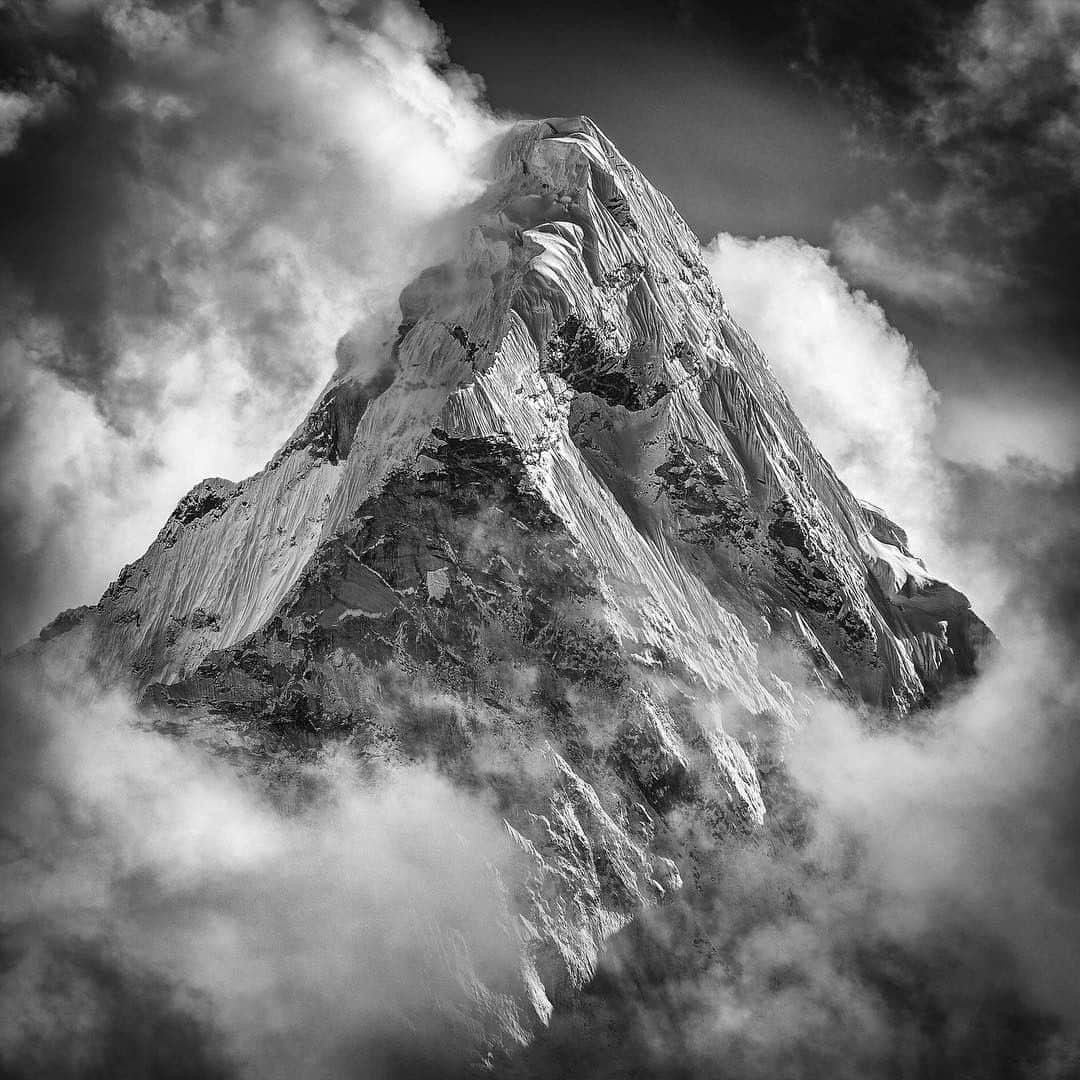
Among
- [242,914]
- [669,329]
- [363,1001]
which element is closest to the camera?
[363,1001]

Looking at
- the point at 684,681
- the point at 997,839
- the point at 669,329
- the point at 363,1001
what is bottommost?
the point at 997,839

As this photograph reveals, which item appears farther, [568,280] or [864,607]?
[864,607]

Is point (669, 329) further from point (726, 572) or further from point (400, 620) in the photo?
point (400, 620)

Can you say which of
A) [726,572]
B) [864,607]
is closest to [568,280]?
[726,572]

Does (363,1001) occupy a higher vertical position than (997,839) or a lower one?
higher

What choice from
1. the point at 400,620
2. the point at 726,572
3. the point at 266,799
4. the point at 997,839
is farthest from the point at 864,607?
the point at 266,799

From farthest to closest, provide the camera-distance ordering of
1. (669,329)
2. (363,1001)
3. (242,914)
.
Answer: (669,329)
(242,914)
(363,1001)

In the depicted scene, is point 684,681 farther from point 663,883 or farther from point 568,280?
point 568,280
